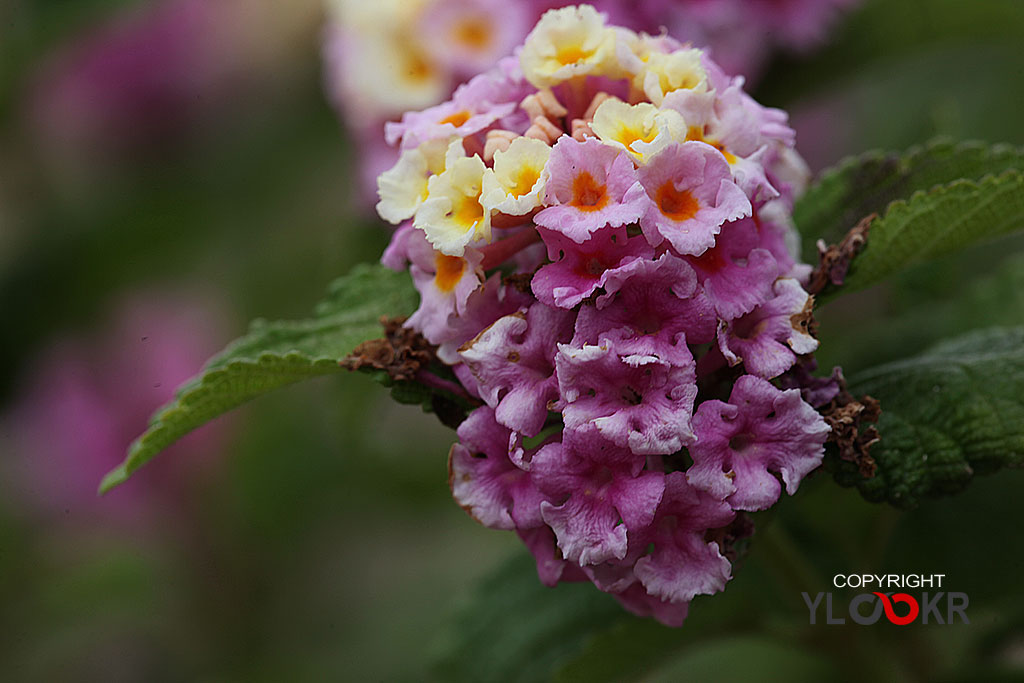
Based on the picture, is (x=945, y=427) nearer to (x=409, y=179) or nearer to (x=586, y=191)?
(x=586, y=191)

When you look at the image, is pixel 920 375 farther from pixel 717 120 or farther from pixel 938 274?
pixel 938 274

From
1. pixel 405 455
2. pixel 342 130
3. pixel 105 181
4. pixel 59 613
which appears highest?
pixel 105 181

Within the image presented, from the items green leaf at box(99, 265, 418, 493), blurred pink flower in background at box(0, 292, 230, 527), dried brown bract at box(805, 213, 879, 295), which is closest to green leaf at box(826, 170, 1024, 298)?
dried brown bract at box(805, 213, 879, 295)

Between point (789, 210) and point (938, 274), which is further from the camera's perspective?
point (938, 274)

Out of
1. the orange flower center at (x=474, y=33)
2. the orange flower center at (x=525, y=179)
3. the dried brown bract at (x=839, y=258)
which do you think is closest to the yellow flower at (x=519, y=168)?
the orange flower center at (x=525, y=179)

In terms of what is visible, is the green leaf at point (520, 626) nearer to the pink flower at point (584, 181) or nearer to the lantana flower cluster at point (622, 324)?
the lantana flower cluster at point (622, 324)

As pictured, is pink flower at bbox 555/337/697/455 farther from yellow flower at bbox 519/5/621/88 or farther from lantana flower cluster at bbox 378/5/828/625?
yellow flower at bbox 519/5/621/88

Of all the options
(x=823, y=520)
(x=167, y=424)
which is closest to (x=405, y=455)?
(x=823, y=520)
